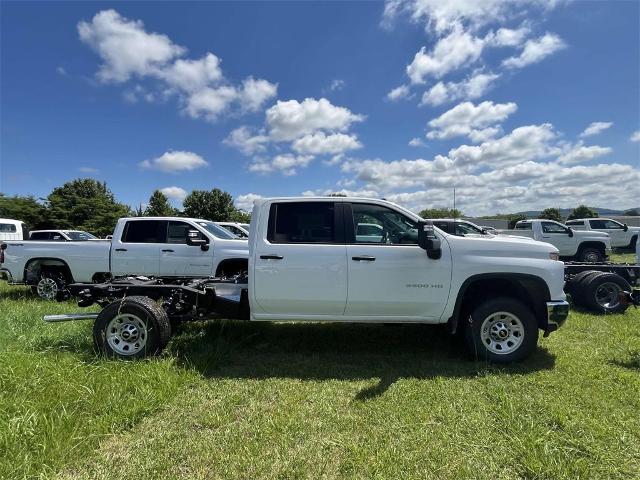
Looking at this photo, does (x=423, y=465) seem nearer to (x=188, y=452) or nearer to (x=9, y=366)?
(x=188, y=452)

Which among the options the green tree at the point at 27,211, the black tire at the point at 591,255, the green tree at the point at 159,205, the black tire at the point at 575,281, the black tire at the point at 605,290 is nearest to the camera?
the black tire at the point at 605,290

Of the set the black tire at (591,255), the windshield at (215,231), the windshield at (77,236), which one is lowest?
the black tire at (591,255)

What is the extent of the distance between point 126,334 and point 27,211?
4026cm

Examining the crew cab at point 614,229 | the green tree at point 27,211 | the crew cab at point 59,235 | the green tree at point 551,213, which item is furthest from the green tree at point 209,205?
the green tree at point 551,213

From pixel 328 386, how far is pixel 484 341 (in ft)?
6.42

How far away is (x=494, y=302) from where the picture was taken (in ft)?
14.6

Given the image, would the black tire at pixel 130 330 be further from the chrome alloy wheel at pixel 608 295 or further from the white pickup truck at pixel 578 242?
the white pickup truck at pixel 578 242

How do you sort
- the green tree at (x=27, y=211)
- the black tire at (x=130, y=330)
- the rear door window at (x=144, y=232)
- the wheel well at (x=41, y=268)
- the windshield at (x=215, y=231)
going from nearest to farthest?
1. the black tire at (x=130, y=330)
2. the rear door window at (x=144, y=232)
3. the windshield at (x=215, y=231)
4. the wheel well at (x=41, y=268)
5. the green tree at (x=27, y=211)

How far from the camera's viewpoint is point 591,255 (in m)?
14.0

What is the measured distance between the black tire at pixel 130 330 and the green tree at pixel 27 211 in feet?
127

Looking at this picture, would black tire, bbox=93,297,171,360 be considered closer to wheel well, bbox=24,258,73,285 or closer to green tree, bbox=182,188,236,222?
wheel well, bbox=24,258,73,285

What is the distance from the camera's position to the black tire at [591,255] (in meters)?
13.9

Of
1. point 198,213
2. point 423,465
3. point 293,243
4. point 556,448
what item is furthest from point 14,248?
point 198,213

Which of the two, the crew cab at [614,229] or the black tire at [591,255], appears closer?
the black tire at [591,255]
